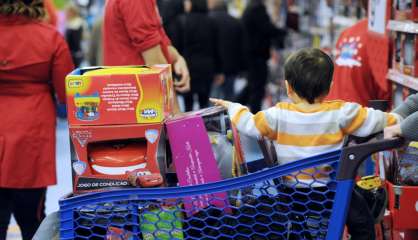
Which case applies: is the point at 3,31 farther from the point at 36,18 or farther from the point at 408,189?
the point at 408,189

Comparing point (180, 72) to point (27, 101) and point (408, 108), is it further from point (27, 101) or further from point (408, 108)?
point (408, 108)

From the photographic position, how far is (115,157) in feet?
8.38

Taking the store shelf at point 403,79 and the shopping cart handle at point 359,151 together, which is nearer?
the shopping cart handle at point 359,151

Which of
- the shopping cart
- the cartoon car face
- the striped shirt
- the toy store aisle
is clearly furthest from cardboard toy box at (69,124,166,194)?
the toy store aisle

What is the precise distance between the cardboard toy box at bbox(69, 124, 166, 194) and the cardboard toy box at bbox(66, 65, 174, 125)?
30mm

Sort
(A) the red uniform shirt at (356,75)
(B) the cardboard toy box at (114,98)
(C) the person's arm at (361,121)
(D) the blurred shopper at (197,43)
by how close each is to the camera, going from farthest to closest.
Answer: (D) the blurred shopper at (197,43)
(A) the red uniform shirt at (356,75)
(B) the cardboard toy box at (114,98)
(C) the person's arm at (361,121)

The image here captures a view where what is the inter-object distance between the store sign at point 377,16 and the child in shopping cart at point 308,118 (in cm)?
156

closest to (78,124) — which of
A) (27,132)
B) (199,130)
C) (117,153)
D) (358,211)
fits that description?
(117,153)

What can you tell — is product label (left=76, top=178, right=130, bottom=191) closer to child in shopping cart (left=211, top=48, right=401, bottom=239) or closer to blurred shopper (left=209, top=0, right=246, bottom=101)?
child in shopping cart (left=211, top=48, right=401, bottom=239)

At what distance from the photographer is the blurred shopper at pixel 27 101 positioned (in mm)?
3709

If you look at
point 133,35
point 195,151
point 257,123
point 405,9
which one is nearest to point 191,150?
point 195,151

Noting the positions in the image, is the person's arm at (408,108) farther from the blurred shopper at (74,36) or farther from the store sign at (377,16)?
the blurred shopper at (74,36)

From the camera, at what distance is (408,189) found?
255 centimetres

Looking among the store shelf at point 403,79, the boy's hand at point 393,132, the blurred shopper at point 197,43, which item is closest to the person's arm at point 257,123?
A: the boy's hand at point 393,132
